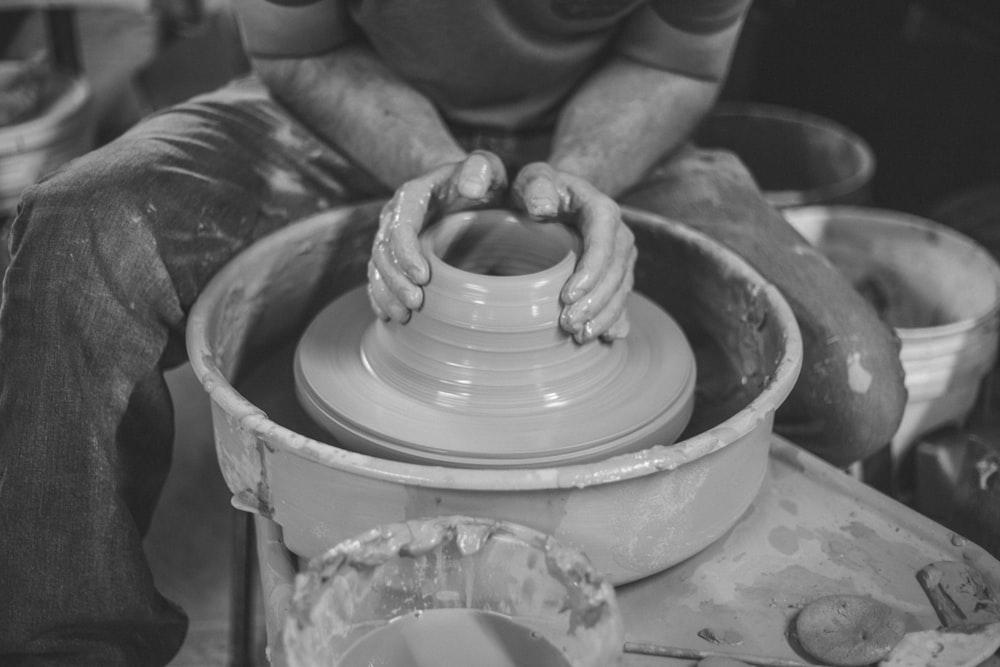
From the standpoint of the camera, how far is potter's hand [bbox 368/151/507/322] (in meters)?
1.41

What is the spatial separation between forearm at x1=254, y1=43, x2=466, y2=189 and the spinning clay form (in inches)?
12.9

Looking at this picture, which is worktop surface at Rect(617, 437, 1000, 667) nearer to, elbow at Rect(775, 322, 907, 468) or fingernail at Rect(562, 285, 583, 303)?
elbow at Rect(775, 322, 907, 468)

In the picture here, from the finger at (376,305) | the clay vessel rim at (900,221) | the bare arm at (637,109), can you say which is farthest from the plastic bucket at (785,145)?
the finger at (376,305)

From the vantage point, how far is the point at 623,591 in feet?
4.47

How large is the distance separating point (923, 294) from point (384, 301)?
1653 millimetres

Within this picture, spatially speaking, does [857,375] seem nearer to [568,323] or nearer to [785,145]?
[568,323]

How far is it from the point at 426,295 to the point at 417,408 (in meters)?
0.15

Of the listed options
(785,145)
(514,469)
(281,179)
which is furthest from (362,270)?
(785,145)

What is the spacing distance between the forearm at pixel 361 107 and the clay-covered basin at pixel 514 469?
0.44 ft

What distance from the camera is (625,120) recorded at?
1.90 m

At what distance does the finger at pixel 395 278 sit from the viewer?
1404mm

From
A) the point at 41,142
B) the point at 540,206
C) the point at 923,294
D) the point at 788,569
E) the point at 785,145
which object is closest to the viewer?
the point at 788,569

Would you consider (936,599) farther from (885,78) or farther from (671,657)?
(885,78)

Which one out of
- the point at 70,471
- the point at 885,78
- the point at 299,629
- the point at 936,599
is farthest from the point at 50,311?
the point at 885,78
